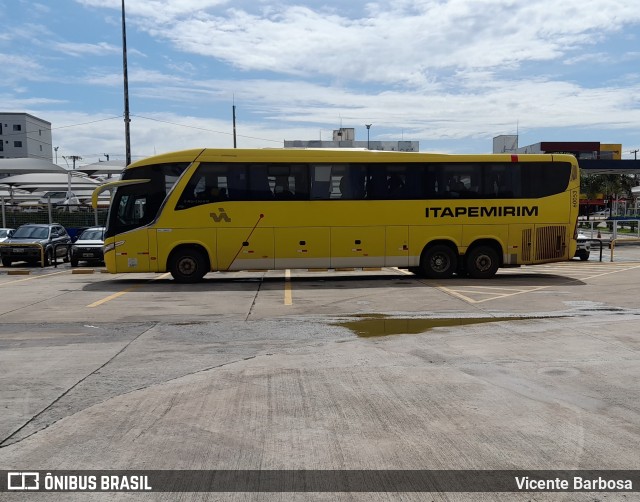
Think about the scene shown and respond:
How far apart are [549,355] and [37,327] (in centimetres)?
804

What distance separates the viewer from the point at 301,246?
57.0 feet

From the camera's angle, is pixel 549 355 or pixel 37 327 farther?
pixel 37 327

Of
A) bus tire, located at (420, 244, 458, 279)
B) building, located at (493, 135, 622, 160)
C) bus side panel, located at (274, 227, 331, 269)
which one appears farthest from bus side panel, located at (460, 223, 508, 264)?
building, located at (493, 135, 622, 160)

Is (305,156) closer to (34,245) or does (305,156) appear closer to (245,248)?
(245,248)

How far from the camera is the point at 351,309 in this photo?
12.4 m

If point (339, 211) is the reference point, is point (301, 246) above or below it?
below

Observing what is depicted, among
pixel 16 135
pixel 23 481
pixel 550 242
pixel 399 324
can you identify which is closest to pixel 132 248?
pixel 399 324

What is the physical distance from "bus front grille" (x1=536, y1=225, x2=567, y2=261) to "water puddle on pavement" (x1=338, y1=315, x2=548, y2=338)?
25.7ft

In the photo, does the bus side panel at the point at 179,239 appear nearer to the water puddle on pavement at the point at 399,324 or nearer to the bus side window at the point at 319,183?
the bus side window at the point at 319,183

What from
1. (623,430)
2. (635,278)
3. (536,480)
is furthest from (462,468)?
(635,278)

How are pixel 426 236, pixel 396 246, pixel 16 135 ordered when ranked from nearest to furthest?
1. pixel 396 246
2. pixel 426 236
3. pixel 16 135

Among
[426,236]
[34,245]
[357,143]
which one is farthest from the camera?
[357,143]

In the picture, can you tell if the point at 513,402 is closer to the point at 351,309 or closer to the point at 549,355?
the point at 549,355

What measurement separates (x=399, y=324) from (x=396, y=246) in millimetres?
7403
